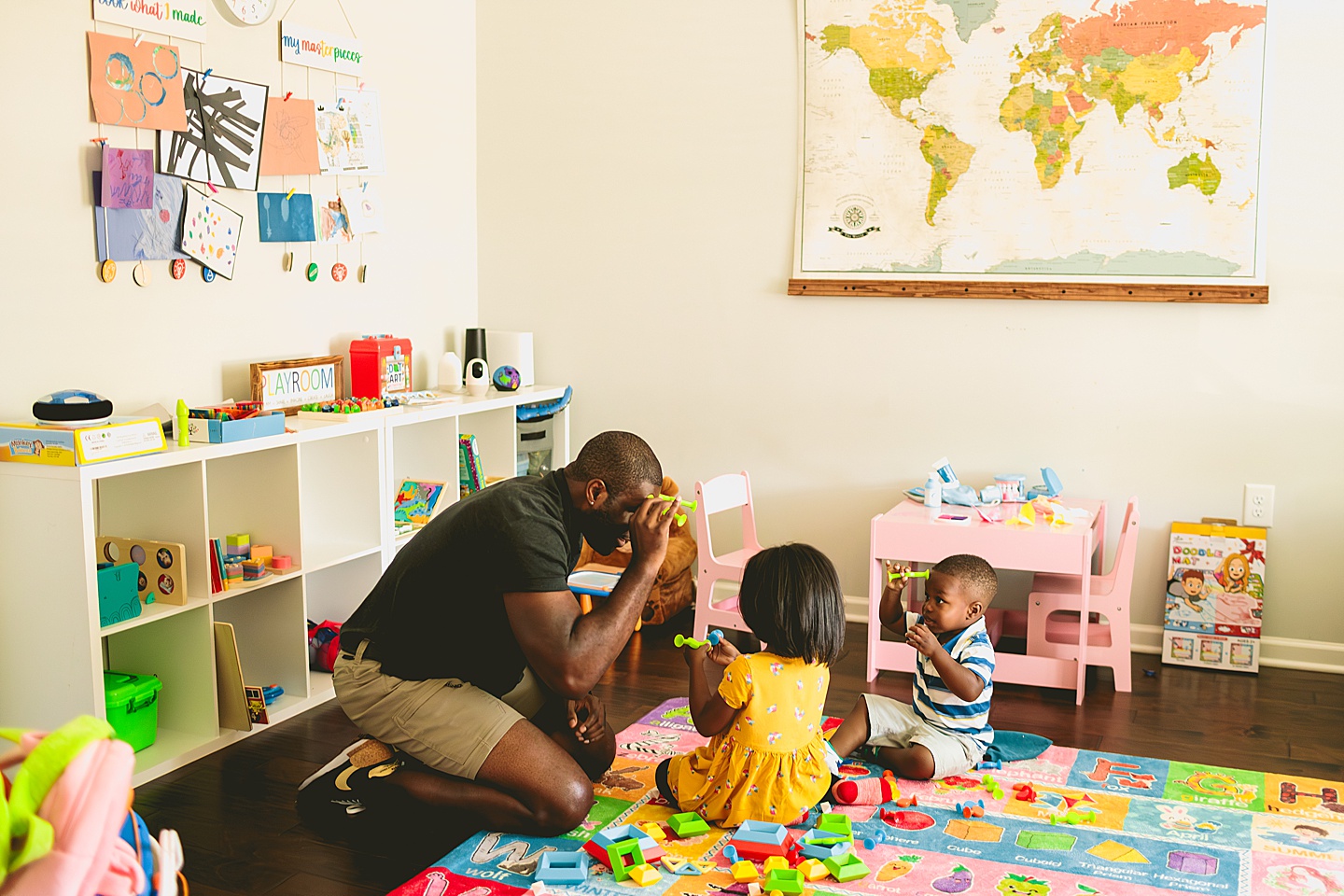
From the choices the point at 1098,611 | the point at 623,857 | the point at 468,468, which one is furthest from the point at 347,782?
the point at 1098,611

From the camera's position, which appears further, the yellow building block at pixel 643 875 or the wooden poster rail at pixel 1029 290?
the wooden poster rail at pixel 1029 290

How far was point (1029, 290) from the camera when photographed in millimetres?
3670

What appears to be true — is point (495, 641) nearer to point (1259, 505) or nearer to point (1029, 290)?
point (1029, 290)

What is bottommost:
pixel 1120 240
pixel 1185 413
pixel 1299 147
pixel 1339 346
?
pixel 1185 413

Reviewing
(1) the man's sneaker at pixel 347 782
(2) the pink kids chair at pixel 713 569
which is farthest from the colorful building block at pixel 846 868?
(2) the pink kids chair at pixel 713 569

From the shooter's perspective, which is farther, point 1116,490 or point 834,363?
point 834,363

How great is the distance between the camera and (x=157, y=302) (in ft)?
9.78

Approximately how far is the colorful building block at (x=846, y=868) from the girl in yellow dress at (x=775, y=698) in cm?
18

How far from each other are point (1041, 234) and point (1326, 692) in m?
1.60

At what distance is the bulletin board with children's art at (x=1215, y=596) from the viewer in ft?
11.2

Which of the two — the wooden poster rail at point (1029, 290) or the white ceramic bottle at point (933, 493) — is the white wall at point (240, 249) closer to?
the wooden poster rail at point (1029, 290)

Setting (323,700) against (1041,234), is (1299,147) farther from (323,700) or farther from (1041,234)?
(323,700)

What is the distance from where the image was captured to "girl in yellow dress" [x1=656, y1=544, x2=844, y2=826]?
2.25 meters

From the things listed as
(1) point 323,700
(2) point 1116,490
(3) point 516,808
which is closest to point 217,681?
(1) point 323,700
